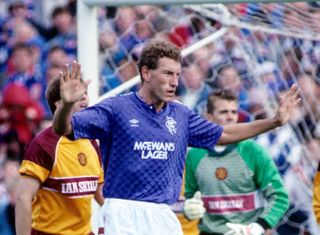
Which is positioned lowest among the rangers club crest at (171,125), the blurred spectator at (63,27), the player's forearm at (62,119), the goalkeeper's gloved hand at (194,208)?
the goalkeeper's gloved hand at (194,208)

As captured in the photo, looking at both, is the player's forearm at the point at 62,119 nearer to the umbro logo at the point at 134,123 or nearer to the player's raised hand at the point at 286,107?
the umbro logo at the point at 134,123

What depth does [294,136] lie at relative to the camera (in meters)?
8.66

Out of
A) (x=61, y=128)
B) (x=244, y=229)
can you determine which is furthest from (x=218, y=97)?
(x=61, y=128)

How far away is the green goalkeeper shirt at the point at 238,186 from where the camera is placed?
721cm

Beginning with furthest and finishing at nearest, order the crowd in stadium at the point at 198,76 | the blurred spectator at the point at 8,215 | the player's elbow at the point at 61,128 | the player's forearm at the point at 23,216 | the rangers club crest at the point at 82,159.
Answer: the blurred spectator at the point at 8,215 < the crowd in stadium at the point at 198,76 < the rangers club crest at the point at 82,159 < the player's forearm at the point at 23,216 < the player's elbow at the point at 61,128

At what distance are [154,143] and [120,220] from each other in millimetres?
407

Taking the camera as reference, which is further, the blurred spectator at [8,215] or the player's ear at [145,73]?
the blurred spectator at [8,215]

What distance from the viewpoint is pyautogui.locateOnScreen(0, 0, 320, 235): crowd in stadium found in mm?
8570

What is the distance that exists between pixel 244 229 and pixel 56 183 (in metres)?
1.20

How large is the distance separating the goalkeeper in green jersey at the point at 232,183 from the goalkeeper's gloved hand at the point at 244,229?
0.17 metres

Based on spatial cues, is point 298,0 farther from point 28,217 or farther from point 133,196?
point 28,217

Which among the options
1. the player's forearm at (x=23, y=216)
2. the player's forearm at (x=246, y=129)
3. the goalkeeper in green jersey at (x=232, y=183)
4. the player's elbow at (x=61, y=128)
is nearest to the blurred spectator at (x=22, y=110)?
the goalkeeper in green jersey at (x=232, y=183)

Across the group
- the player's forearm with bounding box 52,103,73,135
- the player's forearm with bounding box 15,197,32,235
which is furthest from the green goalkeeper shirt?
the player's forearm with bounding box 52,103,73,135

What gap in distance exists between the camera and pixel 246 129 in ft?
19.6
